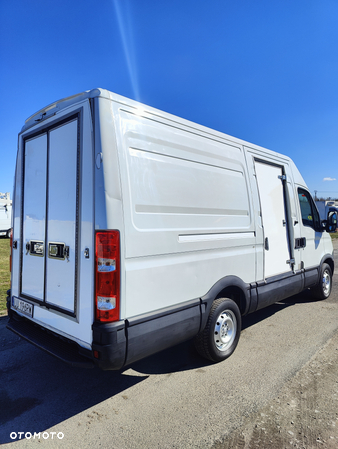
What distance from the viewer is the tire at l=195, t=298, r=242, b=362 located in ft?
11.4

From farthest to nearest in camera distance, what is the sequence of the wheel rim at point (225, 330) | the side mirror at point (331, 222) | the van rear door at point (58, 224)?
1. the side mirror at point (331, 222)
2. the wheel rim at point (225, 330)
3. the van rear door at point (58, 224)

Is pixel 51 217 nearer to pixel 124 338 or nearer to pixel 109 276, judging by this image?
pixel 109 276

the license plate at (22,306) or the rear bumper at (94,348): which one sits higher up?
the license plate at (22,306)

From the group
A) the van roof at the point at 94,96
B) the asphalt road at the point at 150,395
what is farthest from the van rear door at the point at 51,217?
the asphalt road at the point at 150,395

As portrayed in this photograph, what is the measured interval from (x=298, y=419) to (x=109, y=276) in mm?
1953

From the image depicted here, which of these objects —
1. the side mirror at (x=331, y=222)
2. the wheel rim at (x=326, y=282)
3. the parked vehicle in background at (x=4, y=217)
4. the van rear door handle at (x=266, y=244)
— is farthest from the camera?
the parked vehicle in background at (x=4, y=217)

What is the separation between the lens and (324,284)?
626cm

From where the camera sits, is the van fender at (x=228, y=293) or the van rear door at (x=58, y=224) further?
the van fender at (x=228, y=293)

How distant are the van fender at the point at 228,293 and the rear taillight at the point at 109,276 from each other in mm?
1125

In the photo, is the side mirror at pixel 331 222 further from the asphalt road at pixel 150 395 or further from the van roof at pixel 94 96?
the van roof at pixel 94 96

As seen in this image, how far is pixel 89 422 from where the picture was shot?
8.66 ft

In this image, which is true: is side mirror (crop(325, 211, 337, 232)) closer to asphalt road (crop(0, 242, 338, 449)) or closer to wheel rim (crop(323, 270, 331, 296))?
wheel rim (crop(323, 270, 331, 296))

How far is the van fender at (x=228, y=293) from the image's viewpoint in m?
3.40

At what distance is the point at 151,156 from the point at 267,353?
2.76m
